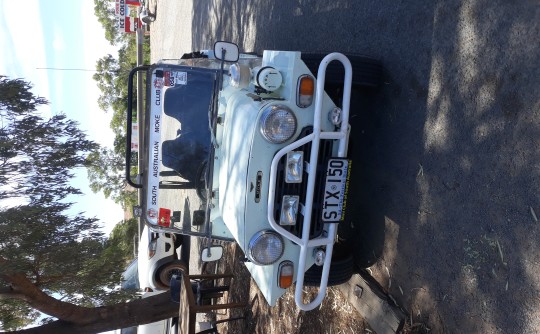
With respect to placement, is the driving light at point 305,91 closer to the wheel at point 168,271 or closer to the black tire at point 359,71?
the black tire at point 359,71

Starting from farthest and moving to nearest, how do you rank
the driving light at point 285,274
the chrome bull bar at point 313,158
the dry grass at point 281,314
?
the dry grass at point 281,314, the driving light at point 285,274, the chrome bull bar at point 313,158

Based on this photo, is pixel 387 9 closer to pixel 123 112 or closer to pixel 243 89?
pixel 243 89

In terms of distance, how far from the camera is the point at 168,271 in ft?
30.7

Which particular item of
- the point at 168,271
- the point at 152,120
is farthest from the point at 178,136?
the point at 168,271

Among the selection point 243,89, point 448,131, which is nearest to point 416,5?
point 448,131

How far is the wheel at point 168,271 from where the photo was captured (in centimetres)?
924

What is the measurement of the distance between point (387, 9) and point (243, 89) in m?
1.56

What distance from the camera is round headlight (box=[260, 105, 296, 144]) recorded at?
140 inches

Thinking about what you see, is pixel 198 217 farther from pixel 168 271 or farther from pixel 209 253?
pixel 168 271

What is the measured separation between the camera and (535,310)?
9.71 ft

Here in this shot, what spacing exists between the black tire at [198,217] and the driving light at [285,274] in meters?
1.03

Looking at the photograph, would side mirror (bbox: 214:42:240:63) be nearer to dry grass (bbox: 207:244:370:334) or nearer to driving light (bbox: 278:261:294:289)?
driving light (bbox: 278:261:294:289)

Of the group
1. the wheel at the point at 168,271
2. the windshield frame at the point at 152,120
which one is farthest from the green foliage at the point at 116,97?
the windshield frame at the point at 152,120

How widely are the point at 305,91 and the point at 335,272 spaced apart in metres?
1.71
